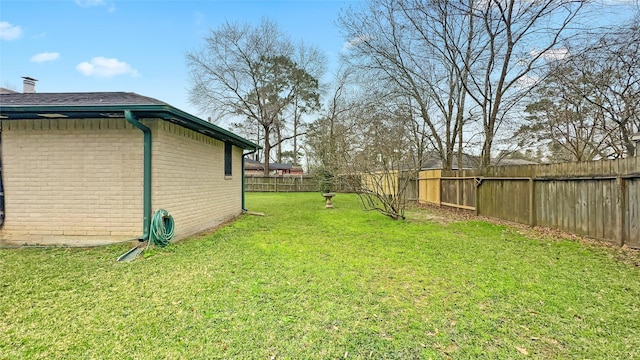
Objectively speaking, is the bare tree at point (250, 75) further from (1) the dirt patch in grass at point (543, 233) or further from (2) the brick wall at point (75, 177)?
(2) the brick wall at point (75, 177)

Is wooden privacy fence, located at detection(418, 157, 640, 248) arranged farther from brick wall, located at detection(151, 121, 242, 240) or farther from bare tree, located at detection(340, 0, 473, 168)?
brick wall, located at detection(151, 121, 242, 240)

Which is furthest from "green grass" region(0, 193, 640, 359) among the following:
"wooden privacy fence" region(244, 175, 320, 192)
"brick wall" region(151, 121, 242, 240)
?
"wooden privacy fence" region(244, 175, 320, 192)

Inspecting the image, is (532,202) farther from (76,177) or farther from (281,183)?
(281,183)

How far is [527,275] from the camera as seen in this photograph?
368 cm

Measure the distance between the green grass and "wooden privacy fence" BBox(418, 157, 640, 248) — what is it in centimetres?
65

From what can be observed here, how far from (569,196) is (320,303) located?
586cm

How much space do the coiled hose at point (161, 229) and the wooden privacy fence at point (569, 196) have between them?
24.7 feet

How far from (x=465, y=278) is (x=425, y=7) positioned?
1121cm

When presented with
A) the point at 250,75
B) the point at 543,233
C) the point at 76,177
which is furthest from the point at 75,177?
the point at 250,75

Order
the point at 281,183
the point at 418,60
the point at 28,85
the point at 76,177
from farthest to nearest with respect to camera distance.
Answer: the point at 281,183
the point at 418,60
the point at 28,85
the point at 76,177

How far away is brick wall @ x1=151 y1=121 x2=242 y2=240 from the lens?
513cm

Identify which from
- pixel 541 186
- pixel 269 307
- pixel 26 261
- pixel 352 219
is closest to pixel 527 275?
pixel 269 307

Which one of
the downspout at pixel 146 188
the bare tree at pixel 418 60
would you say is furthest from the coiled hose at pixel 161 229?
the bare tree at pixel 418 60

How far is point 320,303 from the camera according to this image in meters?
2.87
